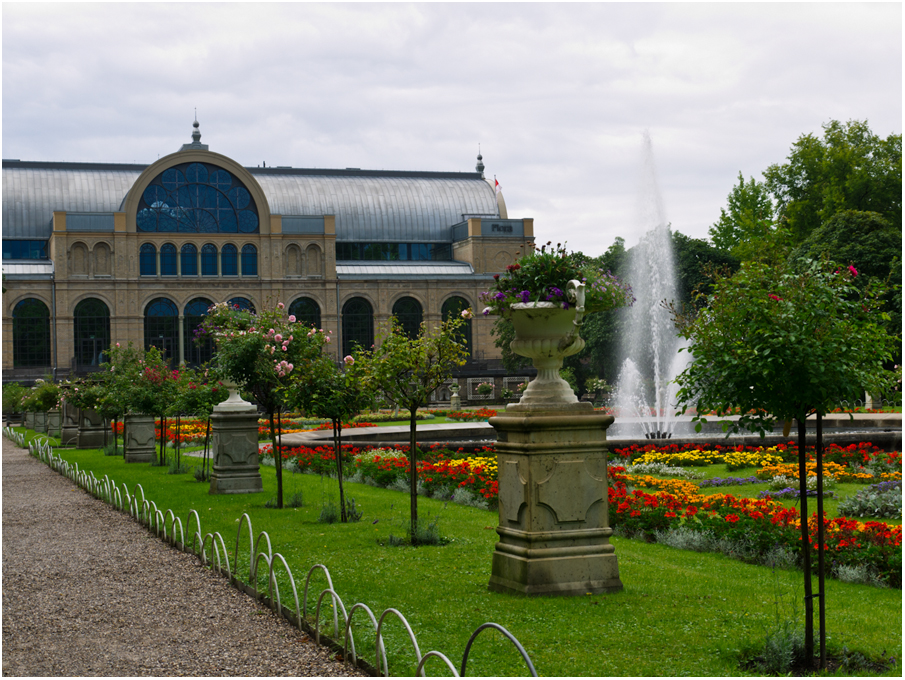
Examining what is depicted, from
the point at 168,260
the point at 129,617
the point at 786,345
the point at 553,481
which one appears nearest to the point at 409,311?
the point at 168,260

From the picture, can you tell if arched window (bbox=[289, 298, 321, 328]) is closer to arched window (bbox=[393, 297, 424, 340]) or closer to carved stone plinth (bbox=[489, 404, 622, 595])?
arched window (bbox=[393, 297, 424, 340])

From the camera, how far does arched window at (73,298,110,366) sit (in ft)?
209

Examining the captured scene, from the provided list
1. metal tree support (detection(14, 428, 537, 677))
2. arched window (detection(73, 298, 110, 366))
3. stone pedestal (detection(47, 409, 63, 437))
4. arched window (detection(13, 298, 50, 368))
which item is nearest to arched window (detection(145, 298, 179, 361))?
arched window (detection(73, 298, 110, 366))

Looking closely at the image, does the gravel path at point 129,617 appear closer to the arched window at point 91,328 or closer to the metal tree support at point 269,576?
the metal tree support at point 269,576

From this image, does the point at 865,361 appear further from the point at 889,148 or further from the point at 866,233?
the point at 889,148

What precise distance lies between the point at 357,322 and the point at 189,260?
12407 millimetres

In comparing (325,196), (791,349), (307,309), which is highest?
(325,196)

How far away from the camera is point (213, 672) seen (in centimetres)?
647

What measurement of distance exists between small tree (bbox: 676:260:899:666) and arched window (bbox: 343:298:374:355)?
62.7 metres

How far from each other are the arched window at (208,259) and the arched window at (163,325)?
10.6ft

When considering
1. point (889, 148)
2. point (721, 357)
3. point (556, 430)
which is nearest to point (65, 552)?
point (556, 430)

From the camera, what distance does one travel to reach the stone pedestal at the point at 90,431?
3152 cm

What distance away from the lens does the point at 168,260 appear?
2574 inches

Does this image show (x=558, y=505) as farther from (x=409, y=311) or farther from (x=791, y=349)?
(x=409, y=311)
